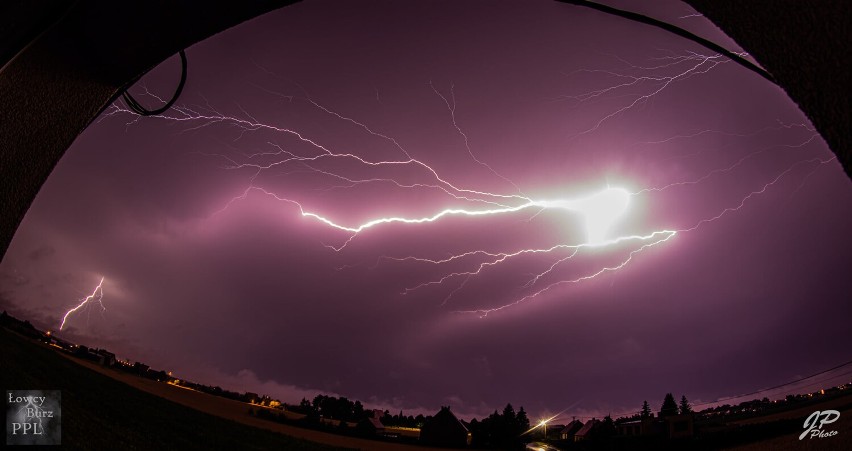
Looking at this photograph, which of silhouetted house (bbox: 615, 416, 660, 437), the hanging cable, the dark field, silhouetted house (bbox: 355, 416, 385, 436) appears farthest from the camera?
silhouetted house (bbox: 615, 416, 660, 437)

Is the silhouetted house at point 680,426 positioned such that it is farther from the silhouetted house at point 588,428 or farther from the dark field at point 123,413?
the dark field at point 123,413

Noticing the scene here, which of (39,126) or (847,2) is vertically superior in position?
(39,126)

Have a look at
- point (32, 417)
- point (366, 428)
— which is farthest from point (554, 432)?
point (32, 417)

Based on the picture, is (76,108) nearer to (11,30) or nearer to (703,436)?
(11,30)

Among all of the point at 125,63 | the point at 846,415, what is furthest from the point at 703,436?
the point at 125,63

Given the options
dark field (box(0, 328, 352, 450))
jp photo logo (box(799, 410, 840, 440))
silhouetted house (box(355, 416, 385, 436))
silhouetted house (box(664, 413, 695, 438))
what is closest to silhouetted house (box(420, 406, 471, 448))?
silhouetted house (box(355, 416, 385, 436))

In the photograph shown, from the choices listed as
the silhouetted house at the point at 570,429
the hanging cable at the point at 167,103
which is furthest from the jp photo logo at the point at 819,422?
the silhouetted house at the point at 570,429

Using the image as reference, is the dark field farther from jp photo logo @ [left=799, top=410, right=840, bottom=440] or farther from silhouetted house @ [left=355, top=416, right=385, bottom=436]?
jp photo logo @ [left=799, top=410, right=840, bottom=440]
